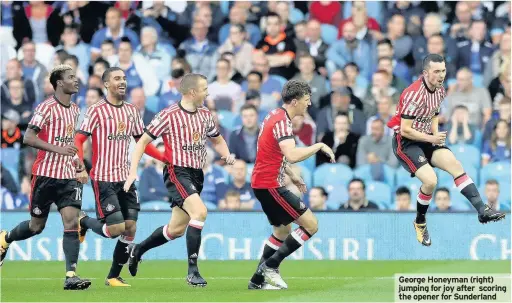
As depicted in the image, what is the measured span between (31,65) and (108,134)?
7.21m

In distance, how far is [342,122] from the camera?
18.1 meters

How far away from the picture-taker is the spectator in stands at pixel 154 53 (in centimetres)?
1945

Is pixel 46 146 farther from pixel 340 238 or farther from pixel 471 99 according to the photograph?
pixel 471 99

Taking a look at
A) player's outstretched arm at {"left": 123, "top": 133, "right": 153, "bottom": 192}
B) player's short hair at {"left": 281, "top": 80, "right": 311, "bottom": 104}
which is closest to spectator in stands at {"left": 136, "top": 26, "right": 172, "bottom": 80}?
player's outstretched arm at {"left": 123, "top": 133, "right": 153, "bottom": 192}

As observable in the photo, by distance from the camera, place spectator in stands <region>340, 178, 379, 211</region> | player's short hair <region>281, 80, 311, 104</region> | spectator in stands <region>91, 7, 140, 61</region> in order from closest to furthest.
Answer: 1. player's short hair <region>281, 80, 311, 104</region>
2. spectator in stands <region>340, 178, 379, 211</region>
3. spectator in stands <region>91, 7, 140, 61</region>

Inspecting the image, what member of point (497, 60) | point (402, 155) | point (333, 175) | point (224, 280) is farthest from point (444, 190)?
point (224, 280)

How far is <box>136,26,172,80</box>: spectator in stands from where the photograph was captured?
63.8ft

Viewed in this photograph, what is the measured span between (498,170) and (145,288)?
7.04 meters

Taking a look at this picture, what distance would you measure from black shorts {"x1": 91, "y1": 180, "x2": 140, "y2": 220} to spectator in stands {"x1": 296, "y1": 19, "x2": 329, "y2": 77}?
7.04m

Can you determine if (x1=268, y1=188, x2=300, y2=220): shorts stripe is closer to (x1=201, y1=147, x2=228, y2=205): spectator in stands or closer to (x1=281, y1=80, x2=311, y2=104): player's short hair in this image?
(x1=281, y1=80, x2=311, y2=104): player's short hair

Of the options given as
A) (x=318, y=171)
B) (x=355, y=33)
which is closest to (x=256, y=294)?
(x=318, y=171)

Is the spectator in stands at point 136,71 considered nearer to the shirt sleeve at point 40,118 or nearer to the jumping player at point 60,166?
the jumping player at point 60,166

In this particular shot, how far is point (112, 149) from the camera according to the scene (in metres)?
12.7

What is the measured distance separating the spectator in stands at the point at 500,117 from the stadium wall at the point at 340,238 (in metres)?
2.15
